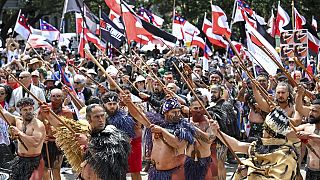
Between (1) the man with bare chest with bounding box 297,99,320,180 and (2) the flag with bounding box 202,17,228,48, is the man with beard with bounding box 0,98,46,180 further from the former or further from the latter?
(2) the flag with bounding box 202,17,228,48

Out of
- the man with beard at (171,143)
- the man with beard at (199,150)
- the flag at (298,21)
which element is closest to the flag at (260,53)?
the man with beard at (199,150)

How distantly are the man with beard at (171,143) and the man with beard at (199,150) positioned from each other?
0.32 meters

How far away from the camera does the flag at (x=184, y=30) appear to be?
20.3 m

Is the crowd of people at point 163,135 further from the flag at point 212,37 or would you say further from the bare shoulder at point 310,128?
the flag at point 212,37

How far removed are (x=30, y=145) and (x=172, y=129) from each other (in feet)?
6.46

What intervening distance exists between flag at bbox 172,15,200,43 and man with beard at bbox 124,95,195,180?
40.7ft

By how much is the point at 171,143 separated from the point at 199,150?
880 mm

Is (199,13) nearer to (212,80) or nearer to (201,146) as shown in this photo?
(212,80)

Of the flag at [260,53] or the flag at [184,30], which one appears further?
the flag at [184,30]

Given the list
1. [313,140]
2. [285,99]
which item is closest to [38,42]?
[285,99]

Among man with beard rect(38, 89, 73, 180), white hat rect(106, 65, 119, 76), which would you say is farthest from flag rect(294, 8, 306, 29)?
man with beard rect(38, 89, 73, 180)

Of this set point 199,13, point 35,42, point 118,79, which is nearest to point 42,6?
point 199,13

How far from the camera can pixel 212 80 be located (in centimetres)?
1223

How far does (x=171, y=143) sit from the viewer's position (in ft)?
25.0
